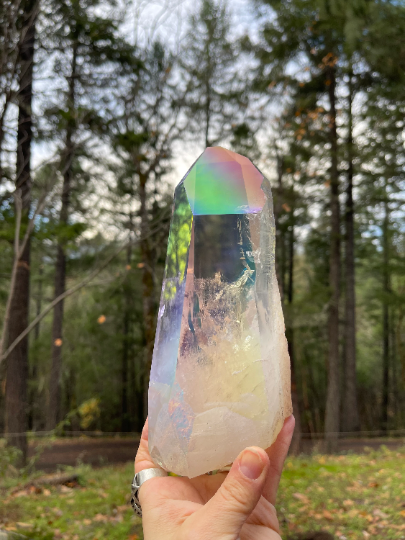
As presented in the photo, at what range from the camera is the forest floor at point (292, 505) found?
384cm

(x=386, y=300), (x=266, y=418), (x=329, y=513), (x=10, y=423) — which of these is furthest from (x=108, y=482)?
(x=386, y=300)

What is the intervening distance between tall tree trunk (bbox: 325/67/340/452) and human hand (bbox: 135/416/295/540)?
7.16m

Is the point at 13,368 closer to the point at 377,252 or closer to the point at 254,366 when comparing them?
the point at 254,366

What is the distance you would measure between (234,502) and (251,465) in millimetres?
95

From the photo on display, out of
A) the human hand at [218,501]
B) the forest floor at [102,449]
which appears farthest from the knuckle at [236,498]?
the forest floor at [102,449]

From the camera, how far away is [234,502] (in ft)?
3.18

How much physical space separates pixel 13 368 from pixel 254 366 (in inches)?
230

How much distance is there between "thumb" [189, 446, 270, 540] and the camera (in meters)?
0.96

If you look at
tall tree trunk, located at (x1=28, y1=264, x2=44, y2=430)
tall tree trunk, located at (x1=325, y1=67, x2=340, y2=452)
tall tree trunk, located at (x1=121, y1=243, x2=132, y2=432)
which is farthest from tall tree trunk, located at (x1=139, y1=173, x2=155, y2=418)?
tall tree trunk, located at (x1=28, y1=264, x2=44, y2=430)

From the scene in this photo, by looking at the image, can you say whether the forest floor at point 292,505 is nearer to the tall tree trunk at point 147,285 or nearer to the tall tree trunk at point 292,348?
the tall tree trunk at point 292,348

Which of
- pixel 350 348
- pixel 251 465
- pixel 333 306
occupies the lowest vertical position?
pixel 350 348

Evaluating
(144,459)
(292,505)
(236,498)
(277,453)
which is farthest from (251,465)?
(292,505)

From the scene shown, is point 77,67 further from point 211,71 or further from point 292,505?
point 292,505

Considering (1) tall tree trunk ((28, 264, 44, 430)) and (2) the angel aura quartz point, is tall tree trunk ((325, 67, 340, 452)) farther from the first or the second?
(1) tall tree trunk ((28, 264, 44, 430))
